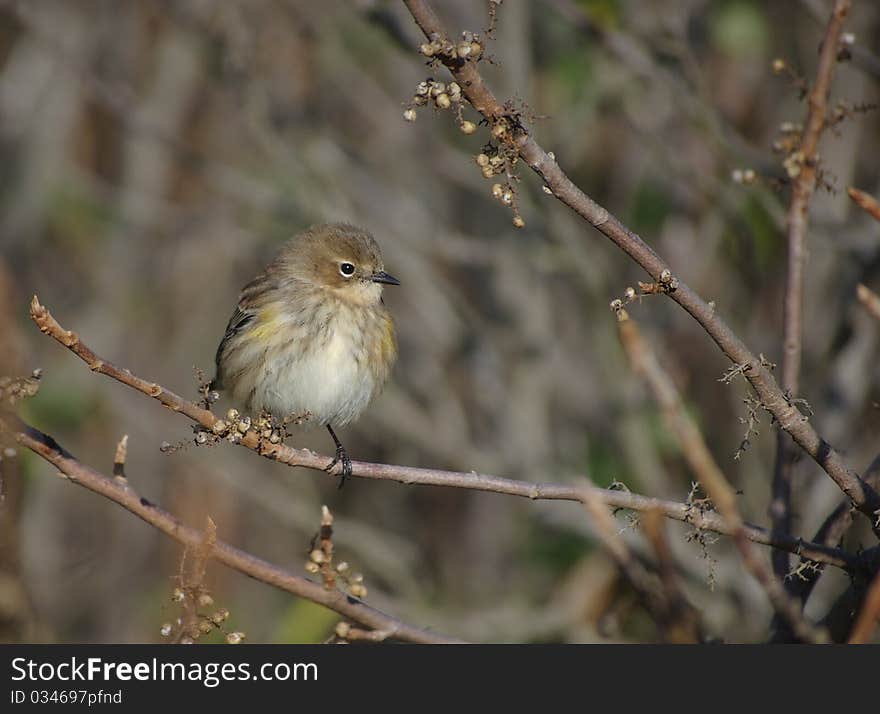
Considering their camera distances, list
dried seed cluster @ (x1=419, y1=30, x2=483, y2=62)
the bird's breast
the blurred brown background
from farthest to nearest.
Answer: the blurred brown background, the bird's breast, dried seed cluster @ (x1=419, y1=30, x2=483, y2=62)

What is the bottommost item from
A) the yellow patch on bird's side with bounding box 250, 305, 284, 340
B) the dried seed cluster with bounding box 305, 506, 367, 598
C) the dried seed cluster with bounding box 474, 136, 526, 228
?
the dried seed cluster with bounding box 305, 506, 367, 598

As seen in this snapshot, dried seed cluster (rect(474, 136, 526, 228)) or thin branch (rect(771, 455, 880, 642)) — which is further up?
dried seed cluster (rect(474, 136, 526, 228))

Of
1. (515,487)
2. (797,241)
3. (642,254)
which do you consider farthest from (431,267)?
(642,254)

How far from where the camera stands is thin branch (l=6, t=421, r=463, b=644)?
308 centimetres

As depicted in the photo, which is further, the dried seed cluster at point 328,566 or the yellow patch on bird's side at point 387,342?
the yellow patch on bird's side at point 387,342

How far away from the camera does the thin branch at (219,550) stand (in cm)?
308

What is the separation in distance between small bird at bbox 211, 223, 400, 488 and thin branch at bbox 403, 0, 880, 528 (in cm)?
253

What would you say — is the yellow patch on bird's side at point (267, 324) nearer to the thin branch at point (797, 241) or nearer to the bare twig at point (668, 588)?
the thin branch at point (797, 241)

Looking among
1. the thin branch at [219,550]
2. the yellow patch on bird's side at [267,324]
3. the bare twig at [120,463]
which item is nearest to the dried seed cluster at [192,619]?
the thin branch at [219,550]

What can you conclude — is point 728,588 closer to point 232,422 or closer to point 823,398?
point 823,398

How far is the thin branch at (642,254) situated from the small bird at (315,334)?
99.8 inches

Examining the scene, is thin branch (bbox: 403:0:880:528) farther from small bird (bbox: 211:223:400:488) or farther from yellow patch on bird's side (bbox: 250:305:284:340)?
yellow patch on bird's side (bbox: 250:305:284:340)

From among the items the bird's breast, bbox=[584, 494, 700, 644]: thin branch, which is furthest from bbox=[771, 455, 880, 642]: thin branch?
the bird's breast

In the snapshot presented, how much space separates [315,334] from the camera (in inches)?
217
